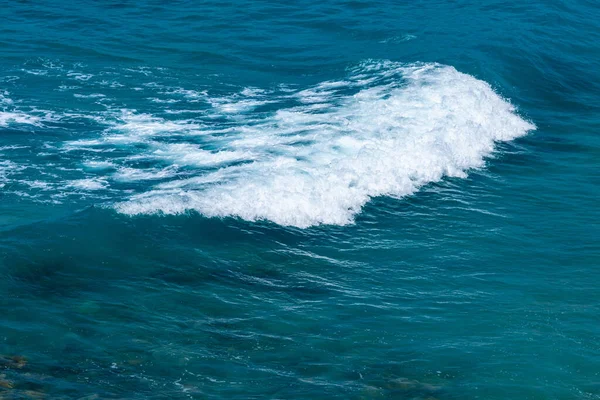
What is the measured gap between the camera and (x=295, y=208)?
19000 millimetres

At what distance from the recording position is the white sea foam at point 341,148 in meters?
19.1

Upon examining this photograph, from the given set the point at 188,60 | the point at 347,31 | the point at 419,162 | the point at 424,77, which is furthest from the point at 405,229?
the point at 347,31

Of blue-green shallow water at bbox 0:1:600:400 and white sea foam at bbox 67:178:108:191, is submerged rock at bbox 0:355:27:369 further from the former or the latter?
white sea foam at bbox 67:178:108:191

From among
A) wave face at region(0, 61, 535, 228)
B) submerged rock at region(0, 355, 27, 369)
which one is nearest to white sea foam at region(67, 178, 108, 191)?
wave face at region(0, 61, 535, 228)

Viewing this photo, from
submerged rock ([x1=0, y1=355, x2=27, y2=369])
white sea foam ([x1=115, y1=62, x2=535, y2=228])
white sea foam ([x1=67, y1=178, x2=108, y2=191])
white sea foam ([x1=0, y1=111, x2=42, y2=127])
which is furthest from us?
white sea foam ([x1=0, y1=111, x2=42, y2=127])

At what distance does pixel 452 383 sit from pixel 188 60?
1741cm

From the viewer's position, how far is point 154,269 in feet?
53.7

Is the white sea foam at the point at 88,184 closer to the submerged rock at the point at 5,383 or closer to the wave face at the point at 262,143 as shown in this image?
the wave face at the point at 262,143

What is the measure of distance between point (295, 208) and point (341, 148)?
3.53 meters

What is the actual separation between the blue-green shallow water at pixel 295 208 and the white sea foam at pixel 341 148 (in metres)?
0.07

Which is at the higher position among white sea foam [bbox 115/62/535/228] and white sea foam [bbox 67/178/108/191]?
white sea foam [bbox 115/62/535/228]

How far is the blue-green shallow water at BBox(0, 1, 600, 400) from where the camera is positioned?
13.7m

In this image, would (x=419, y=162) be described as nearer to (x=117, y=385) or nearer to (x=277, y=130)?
(x=277, y=130)

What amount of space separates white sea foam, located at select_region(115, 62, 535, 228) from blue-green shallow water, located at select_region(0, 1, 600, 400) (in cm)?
7
